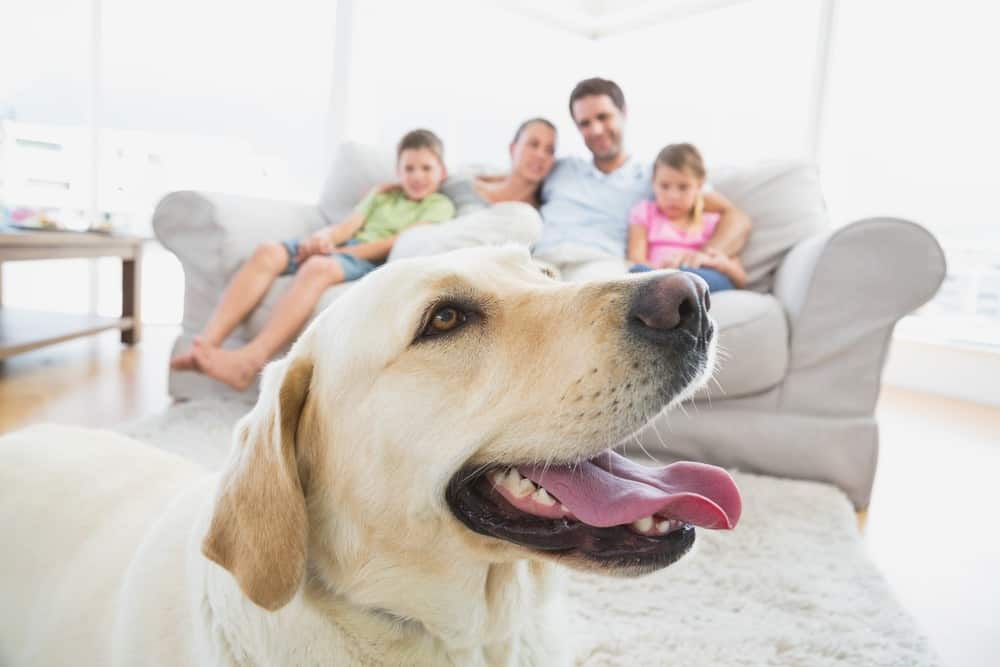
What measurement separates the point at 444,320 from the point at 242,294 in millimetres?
2089

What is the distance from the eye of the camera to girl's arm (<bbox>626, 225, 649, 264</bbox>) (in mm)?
2967

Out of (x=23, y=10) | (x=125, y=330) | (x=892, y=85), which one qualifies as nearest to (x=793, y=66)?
→ (x=892, y=85)

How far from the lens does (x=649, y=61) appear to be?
621 centimetres

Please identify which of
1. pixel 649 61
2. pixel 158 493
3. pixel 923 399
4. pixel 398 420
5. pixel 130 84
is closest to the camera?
pixel 398 420

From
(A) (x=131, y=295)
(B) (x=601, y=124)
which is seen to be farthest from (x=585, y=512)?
(A) (x=131, y=295)

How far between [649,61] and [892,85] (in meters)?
2.14

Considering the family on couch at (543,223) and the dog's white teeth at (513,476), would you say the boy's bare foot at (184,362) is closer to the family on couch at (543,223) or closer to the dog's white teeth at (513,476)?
the family on couch at (543,223)

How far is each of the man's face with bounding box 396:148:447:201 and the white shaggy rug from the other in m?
2.16

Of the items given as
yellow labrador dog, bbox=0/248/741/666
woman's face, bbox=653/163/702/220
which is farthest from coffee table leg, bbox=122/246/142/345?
yellow labrador dog, bbox=0/248/741/666

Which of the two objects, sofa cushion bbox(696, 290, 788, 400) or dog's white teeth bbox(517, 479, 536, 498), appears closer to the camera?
dog's white teeth bbox(517, 479, 536, 498)

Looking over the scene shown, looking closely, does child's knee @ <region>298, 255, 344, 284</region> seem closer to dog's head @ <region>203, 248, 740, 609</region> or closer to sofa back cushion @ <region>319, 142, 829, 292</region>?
sofa back cushion @ <region>319, 142, 829, 292</region>

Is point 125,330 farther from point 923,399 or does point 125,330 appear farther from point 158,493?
point 923,399

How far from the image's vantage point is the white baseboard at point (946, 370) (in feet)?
13.6

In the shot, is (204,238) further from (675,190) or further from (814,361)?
(814,361)
